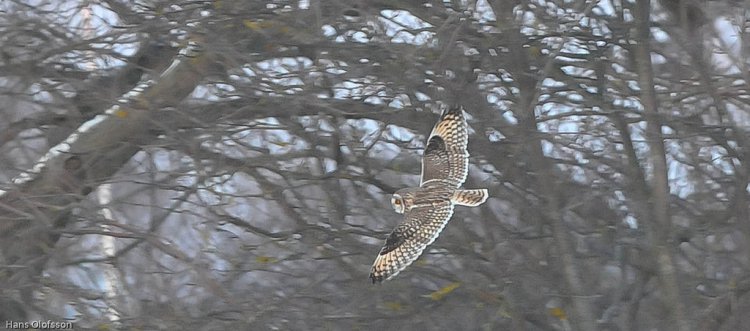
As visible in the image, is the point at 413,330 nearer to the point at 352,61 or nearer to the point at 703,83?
the point at 352,61

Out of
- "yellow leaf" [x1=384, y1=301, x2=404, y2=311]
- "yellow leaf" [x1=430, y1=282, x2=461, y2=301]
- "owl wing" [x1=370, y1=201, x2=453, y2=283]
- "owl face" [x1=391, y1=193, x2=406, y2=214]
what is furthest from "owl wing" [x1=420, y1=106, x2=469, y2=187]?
"yellow leaf" [x1=384, y1=301, x2=404, y2=311]

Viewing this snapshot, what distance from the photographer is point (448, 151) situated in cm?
430

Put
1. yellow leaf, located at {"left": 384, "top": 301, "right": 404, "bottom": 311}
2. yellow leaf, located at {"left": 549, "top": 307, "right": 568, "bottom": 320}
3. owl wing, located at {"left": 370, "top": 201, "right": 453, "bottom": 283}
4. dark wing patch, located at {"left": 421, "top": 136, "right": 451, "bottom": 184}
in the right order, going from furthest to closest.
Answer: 1. yellow leaf, located at {"left": 384, "top": 301, "right": 404, "bottom": 311}
2. yellow leaf, located at {"left": 549, "top": 307, "right": 568, "bottom": 320}
3. dark wing patch, located at {"left": 421, "top": 136, "right": 451, "bottom": 184}
4. owl wing, located at {"left": 370, "top": 201, "right": 453, "bottom": 283}

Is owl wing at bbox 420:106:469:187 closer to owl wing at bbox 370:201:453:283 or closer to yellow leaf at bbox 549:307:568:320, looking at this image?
owl wing at bbox 370:201:453:283

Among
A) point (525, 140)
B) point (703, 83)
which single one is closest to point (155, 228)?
point (525, 140)

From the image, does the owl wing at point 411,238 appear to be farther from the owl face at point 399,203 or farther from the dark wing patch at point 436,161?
the dark wing patch at point 436,161

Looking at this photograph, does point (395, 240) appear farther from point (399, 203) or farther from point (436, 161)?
point (436, 161)

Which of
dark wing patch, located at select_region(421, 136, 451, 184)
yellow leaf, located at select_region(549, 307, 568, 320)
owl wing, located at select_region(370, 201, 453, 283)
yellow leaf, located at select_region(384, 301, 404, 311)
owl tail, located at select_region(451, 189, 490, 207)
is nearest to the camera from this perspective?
owl wing, located at select_region(370, 201, 453, 283)

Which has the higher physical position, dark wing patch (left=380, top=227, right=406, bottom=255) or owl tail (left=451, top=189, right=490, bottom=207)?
owl tail (left=451, top=189, right=490, bottom=207)

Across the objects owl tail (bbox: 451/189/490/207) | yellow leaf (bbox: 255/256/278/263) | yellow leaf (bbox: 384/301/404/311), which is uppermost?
owl tail (bbox: 451/189/490/207)

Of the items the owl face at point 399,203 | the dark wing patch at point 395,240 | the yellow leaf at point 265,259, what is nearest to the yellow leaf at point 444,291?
the yellow leaf at point 265,259

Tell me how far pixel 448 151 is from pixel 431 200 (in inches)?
13.7

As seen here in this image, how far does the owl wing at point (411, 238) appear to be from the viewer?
12.6ft

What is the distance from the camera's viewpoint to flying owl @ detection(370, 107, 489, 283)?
386 centimetres
